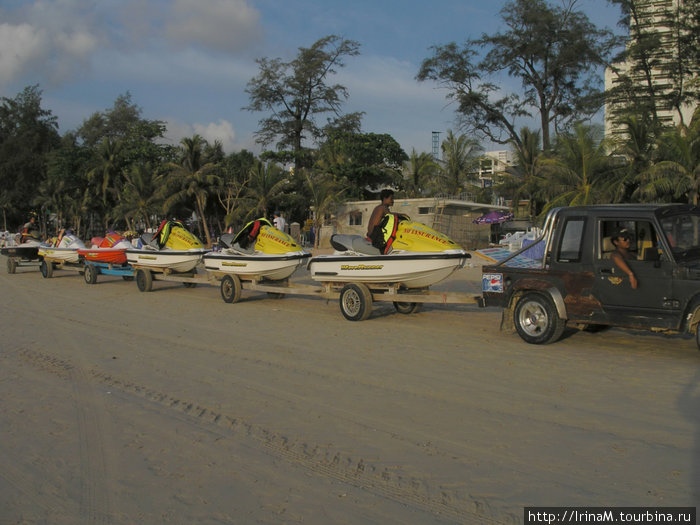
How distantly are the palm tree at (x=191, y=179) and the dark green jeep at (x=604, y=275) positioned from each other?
93.0ft

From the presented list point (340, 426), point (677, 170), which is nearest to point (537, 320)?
point (340, 426)

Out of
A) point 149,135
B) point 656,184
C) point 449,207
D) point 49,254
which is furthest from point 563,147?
point 149,135

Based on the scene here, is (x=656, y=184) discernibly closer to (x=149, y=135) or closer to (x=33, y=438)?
(x=33, y=438)

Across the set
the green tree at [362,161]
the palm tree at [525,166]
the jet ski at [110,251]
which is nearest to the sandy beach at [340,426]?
the jet ski at [110,251]

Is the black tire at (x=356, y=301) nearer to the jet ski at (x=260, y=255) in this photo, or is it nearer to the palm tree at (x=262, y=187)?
the jet ski at (x=260, y=255)

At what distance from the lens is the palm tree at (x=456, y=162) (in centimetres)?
4316

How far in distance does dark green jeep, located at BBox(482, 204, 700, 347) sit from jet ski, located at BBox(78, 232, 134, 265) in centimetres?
1133

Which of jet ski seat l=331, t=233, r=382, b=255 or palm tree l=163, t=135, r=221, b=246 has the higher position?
palm tree l=163, t=135, r=221, b=246

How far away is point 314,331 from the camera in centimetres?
901

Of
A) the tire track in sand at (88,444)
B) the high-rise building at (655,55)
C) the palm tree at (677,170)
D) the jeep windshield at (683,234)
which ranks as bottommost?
the tire track in sand at (88,444)

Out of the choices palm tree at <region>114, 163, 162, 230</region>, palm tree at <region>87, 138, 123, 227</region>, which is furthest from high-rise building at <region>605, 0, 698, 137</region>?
palm tree at <region>87, 138, 123, 227</region>

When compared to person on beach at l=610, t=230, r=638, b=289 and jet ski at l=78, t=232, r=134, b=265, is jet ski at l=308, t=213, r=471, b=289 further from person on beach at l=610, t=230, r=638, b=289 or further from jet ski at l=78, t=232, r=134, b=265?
jet ski at l=78, t=232, r=134, b=265

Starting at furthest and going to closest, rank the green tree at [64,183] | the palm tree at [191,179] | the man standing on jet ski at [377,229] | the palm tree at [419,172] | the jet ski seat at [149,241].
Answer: the green tree at [64,183]
the palm tree at [419,172]
the palm tree at [191,179]
the jet ski seat at [149,241]
the man standing on jet ski at [377,229]

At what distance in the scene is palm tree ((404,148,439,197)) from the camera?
41719mm
